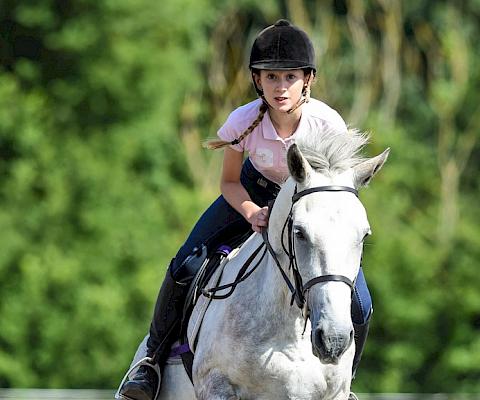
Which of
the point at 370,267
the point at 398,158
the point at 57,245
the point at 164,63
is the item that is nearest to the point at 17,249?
the point at 57,245

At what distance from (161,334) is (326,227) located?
2312mm

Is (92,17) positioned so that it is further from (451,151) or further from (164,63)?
(451,151)

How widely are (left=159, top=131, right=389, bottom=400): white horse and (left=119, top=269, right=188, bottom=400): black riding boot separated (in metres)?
0.55

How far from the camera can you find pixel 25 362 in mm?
26828

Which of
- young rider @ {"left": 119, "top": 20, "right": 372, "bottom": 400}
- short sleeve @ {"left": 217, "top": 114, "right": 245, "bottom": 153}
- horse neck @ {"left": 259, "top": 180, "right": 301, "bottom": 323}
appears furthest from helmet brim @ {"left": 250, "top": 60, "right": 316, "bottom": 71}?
horse neck @ {"left": 259, "top": 180, "right": 301, "bottom": 323}

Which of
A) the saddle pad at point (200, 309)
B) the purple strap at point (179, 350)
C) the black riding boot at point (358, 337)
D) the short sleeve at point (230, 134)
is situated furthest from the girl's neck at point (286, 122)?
the purple strap at point (179, 350)

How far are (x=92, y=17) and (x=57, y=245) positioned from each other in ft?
18.0

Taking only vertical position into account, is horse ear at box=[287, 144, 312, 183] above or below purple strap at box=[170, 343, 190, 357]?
above

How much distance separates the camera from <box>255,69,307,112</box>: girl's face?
7266 millimetres

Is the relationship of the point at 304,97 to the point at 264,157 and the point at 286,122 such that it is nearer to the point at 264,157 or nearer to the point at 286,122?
the point at 286,122

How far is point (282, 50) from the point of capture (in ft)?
23.9

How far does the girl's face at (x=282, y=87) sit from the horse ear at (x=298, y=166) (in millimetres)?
676

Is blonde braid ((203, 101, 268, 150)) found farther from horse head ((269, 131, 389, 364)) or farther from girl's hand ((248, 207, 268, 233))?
horse head ((269, 131, 389, 364))

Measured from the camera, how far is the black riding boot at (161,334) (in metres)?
8.28
